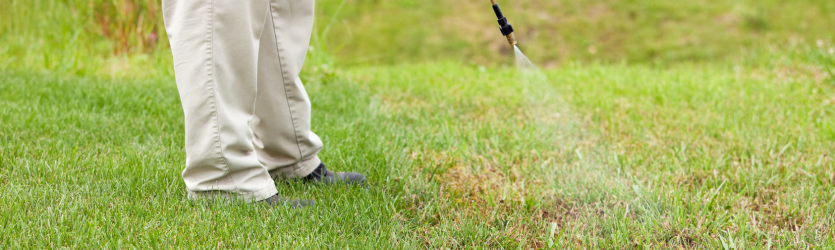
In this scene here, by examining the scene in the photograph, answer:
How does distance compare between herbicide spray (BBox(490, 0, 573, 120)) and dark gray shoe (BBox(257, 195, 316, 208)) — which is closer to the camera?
dark gray shoe (BBox(257, 195, 316, 208))

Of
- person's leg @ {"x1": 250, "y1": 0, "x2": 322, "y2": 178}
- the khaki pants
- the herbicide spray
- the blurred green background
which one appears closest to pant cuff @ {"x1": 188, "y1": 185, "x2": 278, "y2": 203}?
the khaki pants

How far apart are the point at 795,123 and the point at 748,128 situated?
261mm

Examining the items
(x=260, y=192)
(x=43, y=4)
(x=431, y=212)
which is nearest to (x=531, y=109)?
(x=431, y=212)

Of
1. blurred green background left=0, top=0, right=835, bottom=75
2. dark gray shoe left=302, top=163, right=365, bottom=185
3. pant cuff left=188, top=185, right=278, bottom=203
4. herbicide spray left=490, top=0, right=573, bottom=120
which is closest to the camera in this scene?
pant cuff left=188, top=185, right=278, bottom=203

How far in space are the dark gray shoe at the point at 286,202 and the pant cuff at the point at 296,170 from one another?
0.65 ft

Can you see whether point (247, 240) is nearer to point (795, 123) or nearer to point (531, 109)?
point (531, 109)

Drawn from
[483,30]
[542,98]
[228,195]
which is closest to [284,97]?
[228,195]

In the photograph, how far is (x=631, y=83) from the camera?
380 cm


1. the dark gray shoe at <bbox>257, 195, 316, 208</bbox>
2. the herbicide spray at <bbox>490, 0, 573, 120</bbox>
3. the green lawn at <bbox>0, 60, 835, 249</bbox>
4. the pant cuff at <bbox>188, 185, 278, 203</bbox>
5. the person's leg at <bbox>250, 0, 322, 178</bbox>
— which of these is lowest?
the herbicide spray at <bbox>490, 0, 573, 120</bbox>

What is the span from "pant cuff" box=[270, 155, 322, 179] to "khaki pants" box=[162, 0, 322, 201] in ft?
0.13

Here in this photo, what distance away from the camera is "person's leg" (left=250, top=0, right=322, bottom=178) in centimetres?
164

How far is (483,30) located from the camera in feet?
20.7

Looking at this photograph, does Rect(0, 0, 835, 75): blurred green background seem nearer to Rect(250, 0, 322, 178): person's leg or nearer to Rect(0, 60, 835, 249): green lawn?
Rect(0, 60, 835, 249): green lawn

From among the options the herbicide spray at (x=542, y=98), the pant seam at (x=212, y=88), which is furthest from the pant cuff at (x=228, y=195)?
the herbicide spray at (x=542, y=98)
